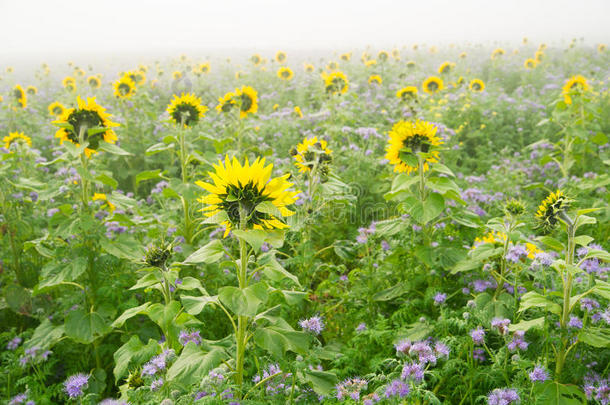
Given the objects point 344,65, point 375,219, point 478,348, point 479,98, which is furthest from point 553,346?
point 344,65

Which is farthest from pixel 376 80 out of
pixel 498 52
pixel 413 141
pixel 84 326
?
pixel 84 326

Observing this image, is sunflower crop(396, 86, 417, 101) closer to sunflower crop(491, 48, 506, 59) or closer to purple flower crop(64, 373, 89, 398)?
purple flower crop(64, 373, 89, 398)

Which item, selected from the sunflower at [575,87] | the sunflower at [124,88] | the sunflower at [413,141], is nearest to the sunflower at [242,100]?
the sunflower at [124,88]

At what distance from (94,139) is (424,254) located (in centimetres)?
239

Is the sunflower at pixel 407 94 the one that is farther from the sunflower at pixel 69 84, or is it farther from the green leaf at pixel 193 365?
the sunflower at pixel 69 84

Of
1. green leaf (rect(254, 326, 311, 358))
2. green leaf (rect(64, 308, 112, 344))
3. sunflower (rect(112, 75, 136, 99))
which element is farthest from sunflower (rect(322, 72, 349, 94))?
green leaf (rect(254, 326, 311, 358))

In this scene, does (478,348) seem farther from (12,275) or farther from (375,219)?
(12,275)

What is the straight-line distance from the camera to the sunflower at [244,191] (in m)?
1.70

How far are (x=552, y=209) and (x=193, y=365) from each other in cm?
192

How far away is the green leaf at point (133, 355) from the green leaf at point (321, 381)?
777mm

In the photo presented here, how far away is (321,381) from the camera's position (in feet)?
6.15

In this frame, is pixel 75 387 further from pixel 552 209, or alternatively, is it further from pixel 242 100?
pixel 242 100

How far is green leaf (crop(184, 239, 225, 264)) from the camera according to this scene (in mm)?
1811

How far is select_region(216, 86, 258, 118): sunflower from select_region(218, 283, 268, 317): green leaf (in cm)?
348
